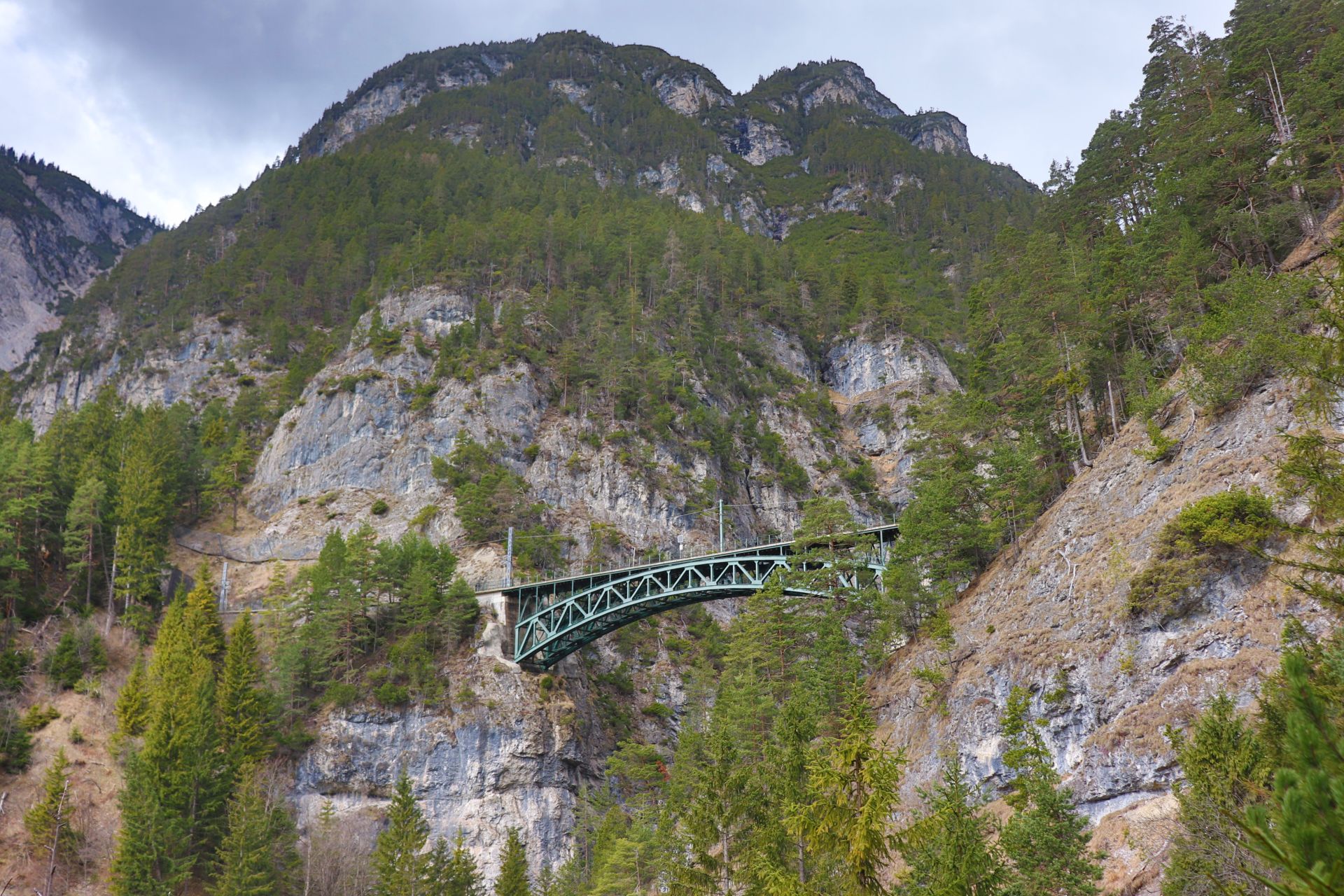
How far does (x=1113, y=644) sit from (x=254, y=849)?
126 feet

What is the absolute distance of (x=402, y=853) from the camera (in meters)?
41.1

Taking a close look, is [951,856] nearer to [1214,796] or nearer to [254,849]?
[1214,796]

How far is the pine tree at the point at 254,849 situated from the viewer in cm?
3941

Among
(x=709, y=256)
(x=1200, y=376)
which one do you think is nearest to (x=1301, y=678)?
(x=1200, y=376)

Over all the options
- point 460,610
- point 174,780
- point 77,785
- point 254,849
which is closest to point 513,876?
point 254,849

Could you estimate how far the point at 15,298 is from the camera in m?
197

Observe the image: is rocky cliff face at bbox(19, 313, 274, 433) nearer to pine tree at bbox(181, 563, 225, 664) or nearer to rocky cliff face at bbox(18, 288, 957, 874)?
rocky cliff face at bbox(18, 288, 957, 874)

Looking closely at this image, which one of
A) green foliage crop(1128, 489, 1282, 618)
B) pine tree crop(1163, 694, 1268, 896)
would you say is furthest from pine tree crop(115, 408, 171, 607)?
pine tree crop(1163, 694, 1268, 896)

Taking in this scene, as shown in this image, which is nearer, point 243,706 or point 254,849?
point 254,849

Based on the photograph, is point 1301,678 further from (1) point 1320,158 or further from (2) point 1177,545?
(1) point 1320,158

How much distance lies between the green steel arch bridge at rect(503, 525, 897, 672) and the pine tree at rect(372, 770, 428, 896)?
14.1 meters

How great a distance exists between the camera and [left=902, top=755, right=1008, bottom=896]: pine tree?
55.7 feet

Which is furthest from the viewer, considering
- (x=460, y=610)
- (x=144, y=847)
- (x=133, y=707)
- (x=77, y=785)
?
(x=460, y=610)

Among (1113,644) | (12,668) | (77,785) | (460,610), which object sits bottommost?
(77,785)
